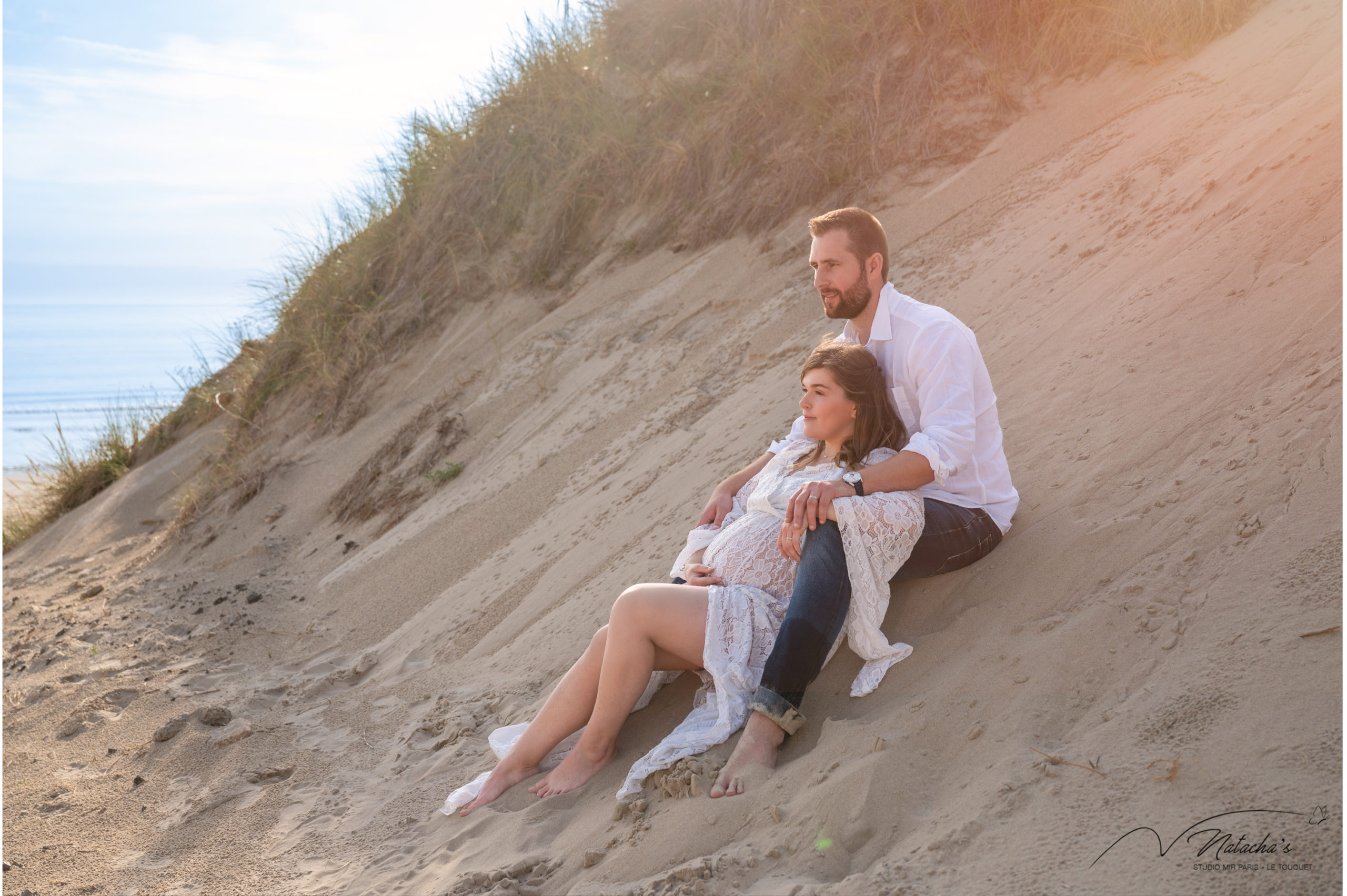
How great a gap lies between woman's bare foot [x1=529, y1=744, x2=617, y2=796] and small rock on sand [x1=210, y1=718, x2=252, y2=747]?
1800 mm

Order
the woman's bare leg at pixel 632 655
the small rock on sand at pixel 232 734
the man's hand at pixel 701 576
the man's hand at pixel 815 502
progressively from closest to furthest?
the man's hand at pixel 815 502
the woman's bare leg at pixel 632 655
the man's hand at pixel 701 576
the small rock on sand at pixel 232 734

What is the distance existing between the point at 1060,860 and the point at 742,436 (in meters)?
3.22

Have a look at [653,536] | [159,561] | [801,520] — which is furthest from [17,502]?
[801,520]

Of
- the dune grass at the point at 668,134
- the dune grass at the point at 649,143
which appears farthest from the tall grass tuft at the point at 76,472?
the dune grass at the point at 668,134

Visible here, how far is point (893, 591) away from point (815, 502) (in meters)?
0.61

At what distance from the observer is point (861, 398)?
9.46ft

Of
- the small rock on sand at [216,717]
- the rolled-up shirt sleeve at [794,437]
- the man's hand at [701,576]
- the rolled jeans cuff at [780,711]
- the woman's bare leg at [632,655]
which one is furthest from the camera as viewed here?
the small rock on sand at [216,717]

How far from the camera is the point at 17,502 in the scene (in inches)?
422

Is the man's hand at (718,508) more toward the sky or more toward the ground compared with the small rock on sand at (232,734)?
more toward the ground

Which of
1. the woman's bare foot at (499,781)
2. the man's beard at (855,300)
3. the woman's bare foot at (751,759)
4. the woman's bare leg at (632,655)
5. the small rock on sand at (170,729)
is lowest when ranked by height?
the woman's bare foot at (751,759)

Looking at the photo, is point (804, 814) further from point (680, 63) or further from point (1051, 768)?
point (680, 63)

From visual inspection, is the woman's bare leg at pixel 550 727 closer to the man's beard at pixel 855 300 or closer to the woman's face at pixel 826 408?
the woman's face at pixel 826 408

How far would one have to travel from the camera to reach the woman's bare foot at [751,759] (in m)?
2.32

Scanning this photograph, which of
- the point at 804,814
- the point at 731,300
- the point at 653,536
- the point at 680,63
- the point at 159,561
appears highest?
the point at 680,63
